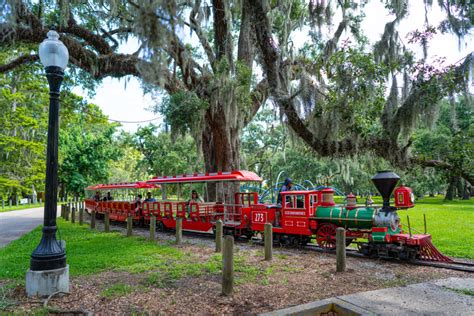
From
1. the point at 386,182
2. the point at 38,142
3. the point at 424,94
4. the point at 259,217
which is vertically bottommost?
the point at 259,217

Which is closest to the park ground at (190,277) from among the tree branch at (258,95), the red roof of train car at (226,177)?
the red roof of train car at (226,177)

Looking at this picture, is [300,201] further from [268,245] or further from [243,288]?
[243,288]

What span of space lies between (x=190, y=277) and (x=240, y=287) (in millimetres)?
1325

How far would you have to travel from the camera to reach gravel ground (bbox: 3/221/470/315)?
5.50m

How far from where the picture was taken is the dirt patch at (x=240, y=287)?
5531mm

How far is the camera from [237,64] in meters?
13.7

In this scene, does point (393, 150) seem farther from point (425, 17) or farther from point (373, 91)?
point (425, 17)

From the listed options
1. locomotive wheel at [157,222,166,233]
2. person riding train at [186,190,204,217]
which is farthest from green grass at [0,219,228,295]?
locomotive wheel at [157,222,166,233]

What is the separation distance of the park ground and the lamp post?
277mm

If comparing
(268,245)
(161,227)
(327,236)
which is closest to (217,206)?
(161,227)

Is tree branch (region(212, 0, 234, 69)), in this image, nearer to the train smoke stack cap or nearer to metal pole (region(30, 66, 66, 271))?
the train smoke stack cap

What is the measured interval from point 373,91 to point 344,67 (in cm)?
114

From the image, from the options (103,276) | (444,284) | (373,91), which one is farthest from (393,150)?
(103,276)

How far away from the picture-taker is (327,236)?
10742 millimetres
